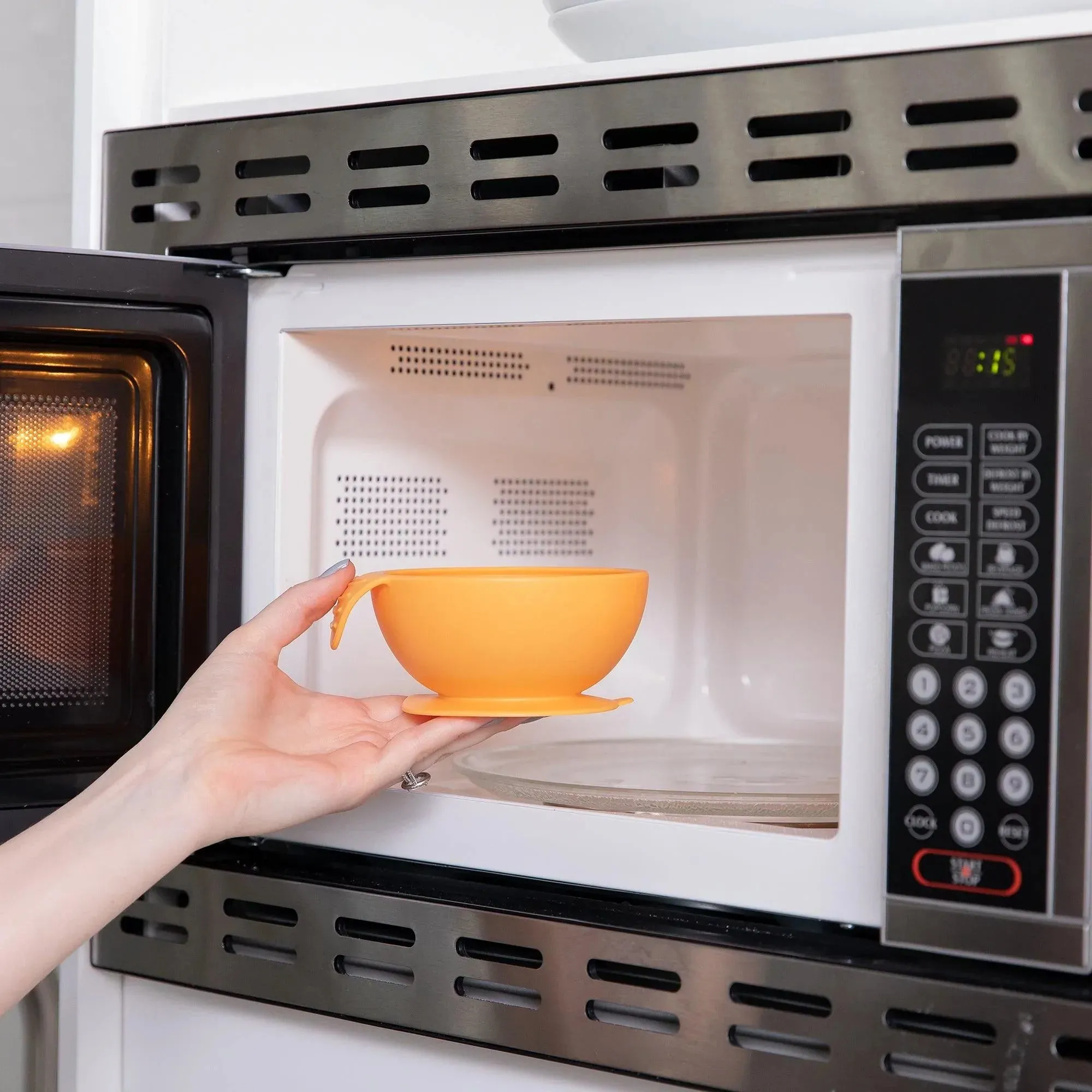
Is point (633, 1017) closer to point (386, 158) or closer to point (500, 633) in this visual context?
point (500, 633)

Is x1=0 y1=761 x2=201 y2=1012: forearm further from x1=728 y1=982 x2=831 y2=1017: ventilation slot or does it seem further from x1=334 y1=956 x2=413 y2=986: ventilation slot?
x1=728 y1=982 x2=831 y2=1017: ventilation slot

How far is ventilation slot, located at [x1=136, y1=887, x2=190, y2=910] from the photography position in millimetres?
822

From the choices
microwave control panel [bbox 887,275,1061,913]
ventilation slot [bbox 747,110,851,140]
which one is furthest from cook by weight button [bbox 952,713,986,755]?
ventilation slot [bbox 747,110,851,140]

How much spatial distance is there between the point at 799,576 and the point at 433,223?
0.51m

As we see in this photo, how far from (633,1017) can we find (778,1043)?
0.08m

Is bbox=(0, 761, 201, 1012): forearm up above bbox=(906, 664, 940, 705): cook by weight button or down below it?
below

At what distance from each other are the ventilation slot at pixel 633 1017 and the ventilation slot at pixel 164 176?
61cm

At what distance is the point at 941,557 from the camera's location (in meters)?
0.62

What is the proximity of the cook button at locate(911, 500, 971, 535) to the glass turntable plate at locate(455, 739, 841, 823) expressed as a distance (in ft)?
0.73

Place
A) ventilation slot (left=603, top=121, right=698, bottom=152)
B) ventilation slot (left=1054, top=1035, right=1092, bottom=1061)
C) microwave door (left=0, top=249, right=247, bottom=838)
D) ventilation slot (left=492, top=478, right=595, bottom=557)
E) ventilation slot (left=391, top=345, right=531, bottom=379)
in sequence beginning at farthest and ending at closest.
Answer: ventilation slot (left=492, top=478, right=595, bottom=557)
ventilation slot (left=391, top=345, right=531, bottom=379)
microwave door (left=0, top=249, right=247, bottom=838)
ventilation slot (left=603, top=121, right=698, bottom=152)
ventilation slot (left=1054, top=1035, right=1092, bottom=1061)

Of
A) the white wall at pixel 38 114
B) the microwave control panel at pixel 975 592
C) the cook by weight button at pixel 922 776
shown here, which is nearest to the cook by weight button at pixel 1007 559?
the microwave control panel at pixel 975 592

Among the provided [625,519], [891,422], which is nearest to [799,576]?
[625,519]

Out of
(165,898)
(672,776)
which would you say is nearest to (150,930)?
(165,898)

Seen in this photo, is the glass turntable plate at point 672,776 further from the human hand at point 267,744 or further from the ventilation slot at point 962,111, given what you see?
the ventilation slot at point 962,111
